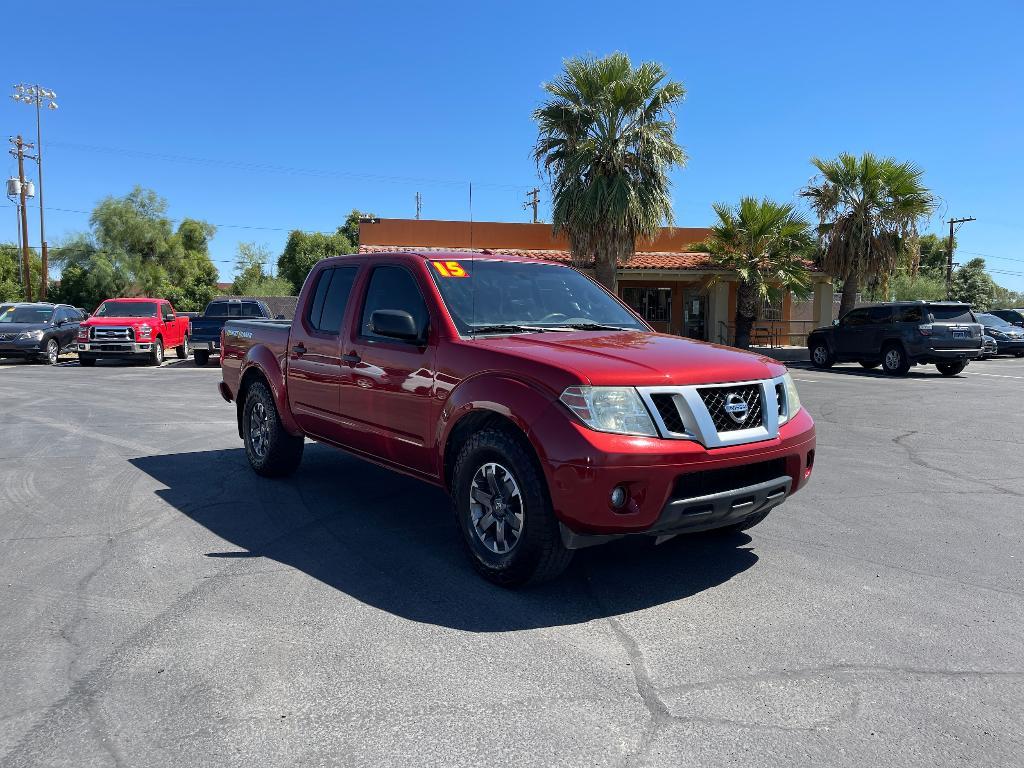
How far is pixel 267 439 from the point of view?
6766mm

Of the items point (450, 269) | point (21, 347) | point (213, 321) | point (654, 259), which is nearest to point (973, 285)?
point (654, 259)

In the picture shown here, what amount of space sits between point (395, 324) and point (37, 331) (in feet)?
67.0

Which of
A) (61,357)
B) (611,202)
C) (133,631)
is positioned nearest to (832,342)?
(611,202)

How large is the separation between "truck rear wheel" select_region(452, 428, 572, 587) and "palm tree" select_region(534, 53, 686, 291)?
699 inches

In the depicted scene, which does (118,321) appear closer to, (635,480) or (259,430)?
(259,430)

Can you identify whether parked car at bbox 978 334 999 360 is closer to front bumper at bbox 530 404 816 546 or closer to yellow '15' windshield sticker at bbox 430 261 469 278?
yellow '15' windshield sticker at bbox 430 261 469 278

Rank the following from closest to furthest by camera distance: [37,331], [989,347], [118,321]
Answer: [118,321] → [37,331] → [989,347]

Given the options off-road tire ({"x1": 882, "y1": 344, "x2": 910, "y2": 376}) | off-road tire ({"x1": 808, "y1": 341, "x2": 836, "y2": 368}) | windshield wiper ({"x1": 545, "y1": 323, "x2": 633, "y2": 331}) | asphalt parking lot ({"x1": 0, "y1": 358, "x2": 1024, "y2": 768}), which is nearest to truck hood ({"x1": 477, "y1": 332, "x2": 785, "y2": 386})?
windshield wiper ({"x1": 545, "y1": 323, "x2": 633, "y2": 331})

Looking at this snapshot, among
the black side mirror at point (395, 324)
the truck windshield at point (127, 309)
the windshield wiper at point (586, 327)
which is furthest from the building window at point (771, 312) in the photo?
the black side mirror at point (395, 324)

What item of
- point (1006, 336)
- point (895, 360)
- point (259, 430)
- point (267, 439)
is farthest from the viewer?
point (1006, 336)

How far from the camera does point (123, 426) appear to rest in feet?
32.8

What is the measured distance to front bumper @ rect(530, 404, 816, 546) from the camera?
3715 millimetres

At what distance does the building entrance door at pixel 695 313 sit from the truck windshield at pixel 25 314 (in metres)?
20.9

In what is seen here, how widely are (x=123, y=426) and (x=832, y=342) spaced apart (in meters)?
17.7
